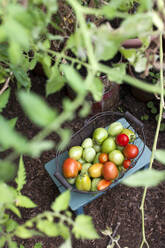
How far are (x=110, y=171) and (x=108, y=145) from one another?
17cm

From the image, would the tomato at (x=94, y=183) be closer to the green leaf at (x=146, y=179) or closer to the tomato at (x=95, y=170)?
the tomato at (x=95, y=170)

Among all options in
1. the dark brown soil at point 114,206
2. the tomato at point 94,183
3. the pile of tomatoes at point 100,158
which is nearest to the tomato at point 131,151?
the pile of tomatoes at point 100,158

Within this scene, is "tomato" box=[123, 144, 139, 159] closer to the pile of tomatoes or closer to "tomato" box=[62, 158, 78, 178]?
the pile of tomatoes

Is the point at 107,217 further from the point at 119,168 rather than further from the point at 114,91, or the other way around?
the point at 114,91

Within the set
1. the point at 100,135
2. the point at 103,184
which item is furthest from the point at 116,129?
the point at 103,184

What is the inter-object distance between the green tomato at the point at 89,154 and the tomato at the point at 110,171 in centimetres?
14

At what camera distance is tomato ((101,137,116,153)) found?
1.42 m

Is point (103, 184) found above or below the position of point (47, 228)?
below

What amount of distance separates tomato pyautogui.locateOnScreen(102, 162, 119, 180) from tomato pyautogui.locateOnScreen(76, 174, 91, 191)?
0.33ft

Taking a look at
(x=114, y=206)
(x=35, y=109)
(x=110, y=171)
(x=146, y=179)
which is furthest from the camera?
(x=114, y=206)

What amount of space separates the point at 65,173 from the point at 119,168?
31 cm

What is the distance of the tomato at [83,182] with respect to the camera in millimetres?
1356

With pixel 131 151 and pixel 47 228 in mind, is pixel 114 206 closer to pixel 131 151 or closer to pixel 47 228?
pixel 131 151

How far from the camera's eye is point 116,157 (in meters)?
1.38
